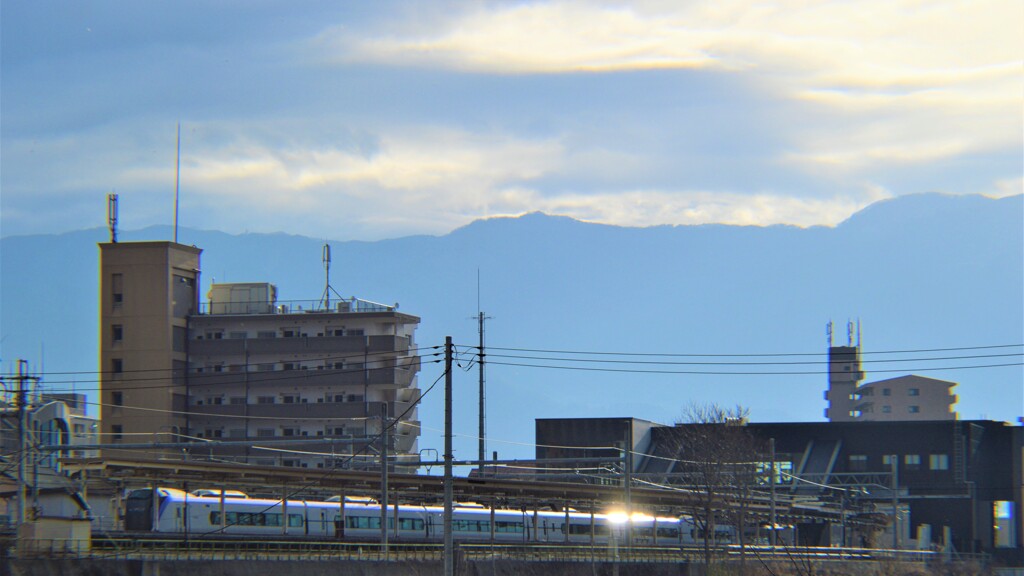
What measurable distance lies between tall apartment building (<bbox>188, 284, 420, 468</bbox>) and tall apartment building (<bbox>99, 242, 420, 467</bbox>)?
8 cm

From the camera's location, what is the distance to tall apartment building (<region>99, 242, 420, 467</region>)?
89.8 m

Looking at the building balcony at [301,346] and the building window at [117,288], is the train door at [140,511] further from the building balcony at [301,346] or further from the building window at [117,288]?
the building window at [117,288]

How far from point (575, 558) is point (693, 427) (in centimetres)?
3146

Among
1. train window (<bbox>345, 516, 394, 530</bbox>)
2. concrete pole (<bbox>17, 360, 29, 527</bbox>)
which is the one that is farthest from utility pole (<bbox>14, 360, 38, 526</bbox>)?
train window (<bbox>345, 516, 394, 530</bbox>)

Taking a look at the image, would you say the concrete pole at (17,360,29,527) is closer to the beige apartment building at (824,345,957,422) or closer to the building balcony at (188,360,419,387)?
the building balcony at (188,360,419,387)

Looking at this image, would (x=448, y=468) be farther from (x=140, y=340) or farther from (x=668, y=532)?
(x=140, y=340)

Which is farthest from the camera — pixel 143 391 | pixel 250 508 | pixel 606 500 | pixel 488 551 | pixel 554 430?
pixel 554 430

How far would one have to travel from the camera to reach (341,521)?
59781mm

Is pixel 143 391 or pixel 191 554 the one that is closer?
pixel 191 554

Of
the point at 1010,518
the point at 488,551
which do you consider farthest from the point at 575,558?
the point at 1010,518

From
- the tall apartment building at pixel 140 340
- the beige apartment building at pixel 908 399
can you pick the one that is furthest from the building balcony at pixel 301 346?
the beige apartment building at pixel 908 399

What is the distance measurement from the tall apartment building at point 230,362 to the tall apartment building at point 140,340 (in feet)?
0.26

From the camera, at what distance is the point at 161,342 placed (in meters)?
90.2

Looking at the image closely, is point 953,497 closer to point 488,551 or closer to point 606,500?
point 606,500
